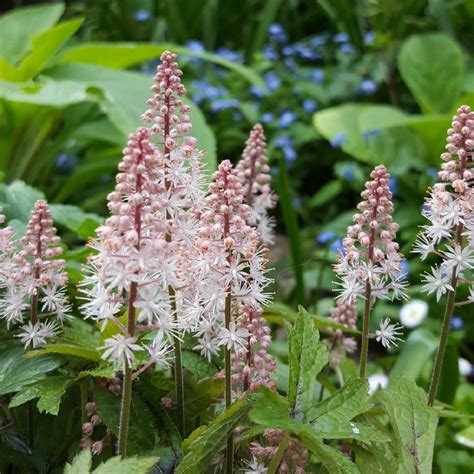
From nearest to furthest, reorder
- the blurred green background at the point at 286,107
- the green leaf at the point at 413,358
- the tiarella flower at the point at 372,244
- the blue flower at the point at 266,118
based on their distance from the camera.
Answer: the tiarella flower at the point at 372,244, the green leaf at the point at 413,358, the blurred green background at the point at 286,107, the blue flower at the point at 266,118

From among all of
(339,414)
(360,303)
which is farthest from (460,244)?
(360,303)

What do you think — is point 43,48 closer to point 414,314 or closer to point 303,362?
point 414,314

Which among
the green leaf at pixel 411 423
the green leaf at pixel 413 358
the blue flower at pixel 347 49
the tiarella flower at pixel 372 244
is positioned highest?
the tiarella flower at pixel 372 244

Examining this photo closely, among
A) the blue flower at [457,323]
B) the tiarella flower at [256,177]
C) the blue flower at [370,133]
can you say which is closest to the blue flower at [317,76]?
the blue flower at [370,133]

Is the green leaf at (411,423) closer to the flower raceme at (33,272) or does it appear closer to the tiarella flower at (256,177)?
the tiarella flower at (256,177)

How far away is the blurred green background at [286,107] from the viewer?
318 cm

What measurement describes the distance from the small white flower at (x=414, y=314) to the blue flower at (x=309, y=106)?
6.31ft

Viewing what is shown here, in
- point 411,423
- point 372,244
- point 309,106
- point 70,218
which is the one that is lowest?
point 309,106

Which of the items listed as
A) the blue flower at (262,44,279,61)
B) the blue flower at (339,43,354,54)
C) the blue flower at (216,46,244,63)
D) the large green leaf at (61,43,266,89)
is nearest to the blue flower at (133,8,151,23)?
the blue flower at (216,46,244,63)

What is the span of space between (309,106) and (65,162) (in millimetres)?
1494

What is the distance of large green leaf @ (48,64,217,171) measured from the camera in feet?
10.5

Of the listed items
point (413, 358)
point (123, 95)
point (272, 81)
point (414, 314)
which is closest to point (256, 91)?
point (272, 81)

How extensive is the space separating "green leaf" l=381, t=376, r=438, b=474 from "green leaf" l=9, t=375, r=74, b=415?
0.51m

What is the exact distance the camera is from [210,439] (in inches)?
45.0
